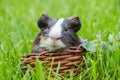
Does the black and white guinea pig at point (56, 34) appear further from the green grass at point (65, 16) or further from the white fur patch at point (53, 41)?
the green grass at point (65, 16)

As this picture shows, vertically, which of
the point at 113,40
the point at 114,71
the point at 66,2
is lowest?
the point at 114,71

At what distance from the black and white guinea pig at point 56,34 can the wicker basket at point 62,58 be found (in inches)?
1.9

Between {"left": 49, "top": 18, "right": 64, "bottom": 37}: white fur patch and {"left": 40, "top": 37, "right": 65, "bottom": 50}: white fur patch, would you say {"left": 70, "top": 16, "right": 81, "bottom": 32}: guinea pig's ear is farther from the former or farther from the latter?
{"left": 40, "top": 37, "right": 65, "bottom": 50}: white fur patch

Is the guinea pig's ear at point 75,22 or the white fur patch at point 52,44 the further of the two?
the guinea pig's ear at point 75,22

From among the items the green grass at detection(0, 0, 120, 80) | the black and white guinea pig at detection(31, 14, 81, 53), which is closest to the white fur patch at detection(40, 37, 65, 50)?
the black and white guinea pig at detection(31, 14, 81, 53)

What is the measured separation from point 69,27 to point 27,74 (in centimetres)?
55

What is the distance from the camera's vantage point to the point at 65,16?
19.9 feet

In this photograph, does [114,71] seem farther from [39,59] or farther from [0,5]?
[0,5]

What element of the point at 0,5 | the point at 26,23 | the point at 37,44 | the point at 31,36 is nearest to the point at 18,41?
the point at 31,36

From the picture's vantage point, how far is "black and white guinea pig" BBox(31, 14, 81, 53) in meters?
3.32

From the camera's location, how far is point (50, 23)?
352 cm

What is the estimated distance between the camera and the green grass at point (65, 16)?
11.1ft

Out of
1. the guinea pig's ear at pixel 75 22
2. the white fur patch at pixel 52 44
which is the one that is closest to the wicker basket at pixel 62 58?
the white fur patch at pixel 52 44

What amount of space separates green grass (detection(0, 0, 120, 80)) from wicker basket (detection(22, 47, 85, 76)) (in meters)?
0.08
